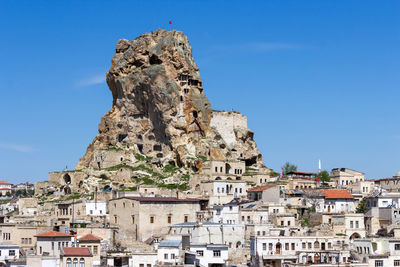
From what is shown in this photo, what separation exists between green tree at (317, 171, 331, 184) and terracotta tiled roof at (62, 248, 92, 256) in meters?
52.1

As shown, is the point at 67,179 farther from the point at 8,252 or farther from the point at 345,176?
the point at 345,176

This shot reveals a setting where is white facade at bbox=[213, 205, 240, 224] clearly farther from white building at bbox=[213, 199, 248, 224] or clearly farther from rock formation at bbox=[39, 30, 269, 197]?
rock formation at bbox=[39, 30, 269, 197]

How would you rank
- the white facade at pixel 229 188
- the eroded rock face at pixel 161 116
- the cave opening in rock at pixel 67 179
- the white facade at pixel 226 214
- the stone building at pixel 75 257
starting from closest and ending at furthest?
the stone building at pixel 75 257, the white facade at pixel 226 214, the white facade at pixel 229 188, the cave opening in rock at pixel 67 179, the eroded rock face at pixel 161 116

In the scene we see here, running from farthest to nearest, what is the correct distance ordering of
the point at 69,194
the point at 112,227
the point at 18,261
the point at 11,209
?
the point at 11,209 → the point at 69,194 → the point at 112,227 → the point at 18,261

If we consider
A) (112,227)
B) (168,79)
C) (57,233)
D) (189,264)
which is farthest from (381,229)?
(168,79)

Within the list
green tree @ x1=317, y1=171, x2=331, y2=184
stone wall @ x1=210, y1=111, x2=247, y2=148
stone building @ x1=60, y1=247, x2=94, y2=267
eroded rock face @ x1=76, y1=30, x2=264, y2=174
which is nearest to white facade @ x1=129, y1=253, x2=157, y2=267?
stone building @ x1=60, y1=247, x2=94, y2=267

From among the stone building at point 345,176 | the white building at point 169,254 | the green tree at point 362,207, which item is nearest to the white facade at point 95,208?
the white building at point 169,254

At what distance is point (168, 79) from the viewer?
125 m

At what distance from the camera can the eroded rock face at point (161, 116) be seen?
123 metres

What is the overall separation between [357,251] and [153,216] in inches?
992

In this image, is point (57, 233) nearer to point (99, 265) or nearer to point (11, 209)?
point (99, 265)

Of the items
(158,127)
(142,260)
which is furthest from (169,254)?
(158,127)

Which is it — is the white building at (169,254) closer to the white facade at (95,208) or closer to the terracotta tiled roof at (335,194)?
the white facade at (95,208)

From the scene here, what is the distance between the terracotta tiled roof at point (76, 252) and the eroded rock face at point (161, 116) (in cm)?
4648
